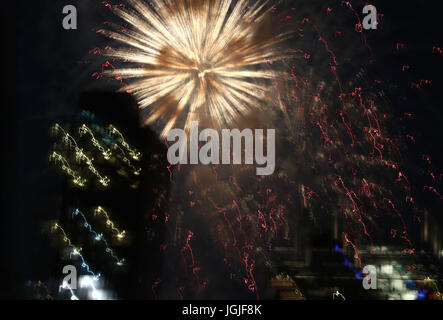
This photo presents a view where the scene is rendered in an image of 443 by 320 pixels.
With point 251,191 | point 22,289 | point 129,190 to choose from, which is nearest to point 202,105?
point 251,191

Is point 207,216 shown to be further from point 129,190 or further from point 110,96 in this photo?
point 129,190

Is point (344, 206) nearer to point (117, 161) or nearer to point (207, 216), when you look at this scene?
point (207, 216)

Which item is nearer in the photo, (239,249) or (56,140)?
(56,140)

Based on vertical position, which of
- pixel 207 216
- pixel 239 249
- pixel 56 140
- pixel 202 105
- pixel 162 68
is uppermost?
pixel 162 68

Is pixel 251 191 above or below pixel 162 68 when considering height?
below
